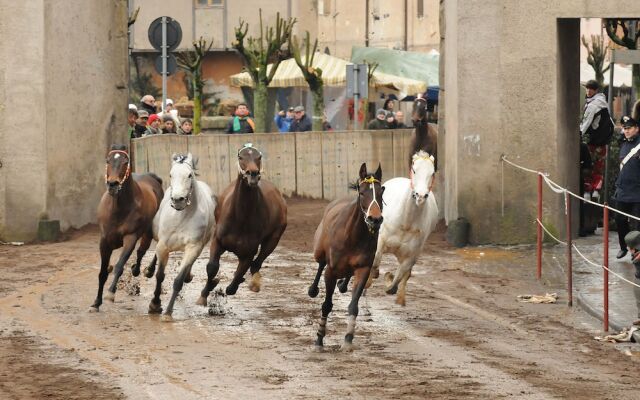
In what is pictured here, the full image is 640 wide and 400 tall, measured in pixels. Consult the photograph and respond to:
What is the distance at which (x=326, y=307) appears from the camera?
14406 mm

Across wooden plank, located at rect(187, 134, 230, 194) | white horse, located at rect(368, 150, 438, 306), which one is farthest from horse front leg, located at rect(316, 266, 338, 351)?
wooden plank, located at rect(187, 134, 230, 194)

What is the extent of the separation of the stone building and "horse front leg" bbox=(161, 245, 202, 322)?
875 centimetres

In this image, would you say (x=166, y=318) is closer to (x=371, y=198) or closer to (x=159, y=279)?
(x=159, y=279)

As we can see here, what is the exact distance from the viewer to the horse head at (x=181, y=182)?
1606 cm

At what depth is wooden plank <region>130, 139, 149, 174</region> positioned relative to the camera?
1110 inches

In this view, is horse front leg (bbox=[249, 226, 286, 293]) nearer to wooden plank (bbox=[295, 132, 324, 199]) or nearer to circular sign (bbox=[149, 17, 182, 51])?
circular sign (bbox=[149, 17, 182, 51])

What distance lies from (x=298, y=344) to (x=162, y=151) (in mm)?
15158

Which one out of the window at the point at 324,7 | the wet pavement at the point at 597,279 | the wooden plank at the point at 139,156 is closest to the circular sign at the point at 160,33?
the wooden plank at the point at 139,156

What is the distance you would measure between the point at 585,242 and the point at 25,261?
8459mm

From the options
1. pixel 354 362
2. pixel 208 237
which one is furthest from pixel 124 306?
pixel 354 362

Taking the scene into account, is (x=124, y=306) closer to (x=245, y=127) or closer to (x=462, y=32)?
(x=462, y=32)

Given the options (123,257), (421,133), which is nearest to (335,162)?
(421,133)

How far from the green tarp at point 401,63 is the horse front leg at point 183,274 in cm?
2865

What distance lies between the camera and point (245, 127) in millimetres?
31922
